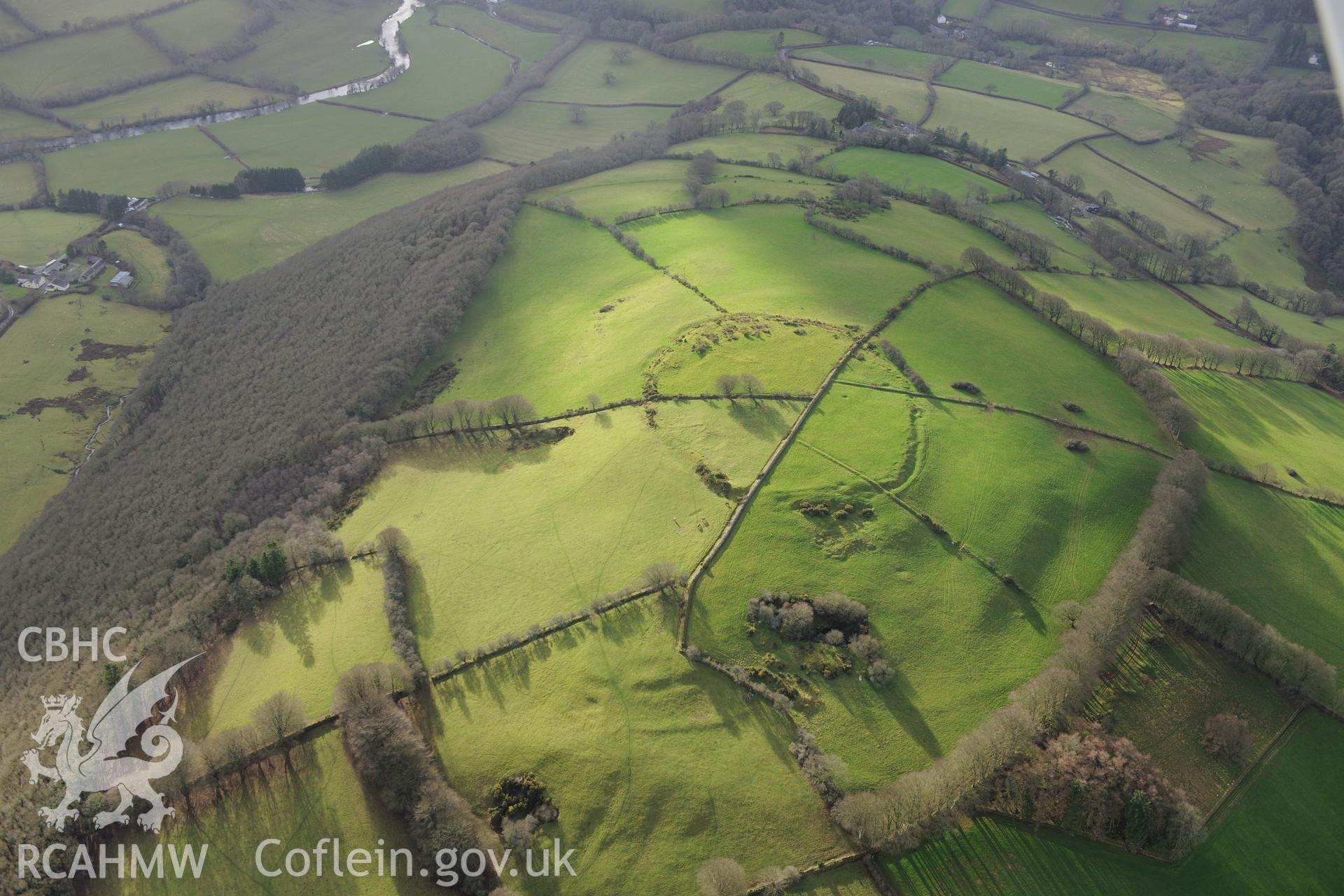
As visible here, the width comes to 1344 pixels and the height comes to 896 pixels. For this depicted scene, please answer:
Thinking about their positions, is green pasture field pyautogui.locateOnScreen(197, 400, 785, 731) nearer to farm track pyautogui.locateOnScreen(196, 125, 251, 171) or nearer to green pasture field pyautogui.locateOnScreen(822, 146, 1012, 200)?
green pasture field pyautogui.locateOnScreen(822, 146, 1012, 200)

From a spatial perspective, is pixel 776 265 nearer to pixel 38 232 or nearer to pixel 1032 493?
pixel 1032 493

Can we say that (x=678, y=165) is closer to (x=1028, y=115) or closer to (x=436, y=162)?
(x=436, y=162)

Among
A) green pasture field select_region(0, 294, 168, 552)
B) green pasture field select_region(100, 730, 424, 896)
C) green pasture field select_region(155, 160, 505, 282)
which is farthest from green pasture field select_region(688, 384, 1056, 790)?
green pasture field select_region(155, 160, 505, 282)

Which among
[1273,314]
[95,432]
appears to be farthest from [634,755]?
[1273,314]

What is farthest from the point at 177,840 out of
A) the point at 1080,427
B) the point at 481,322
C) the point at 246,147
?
the point at 246,147

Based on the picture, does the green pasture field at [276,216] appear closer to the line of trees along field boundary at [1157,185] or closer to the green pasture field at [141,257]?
the green pasture field at [141,257]

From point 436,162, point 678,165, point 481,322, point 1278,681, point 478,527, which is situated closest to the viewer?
point 1278,681
